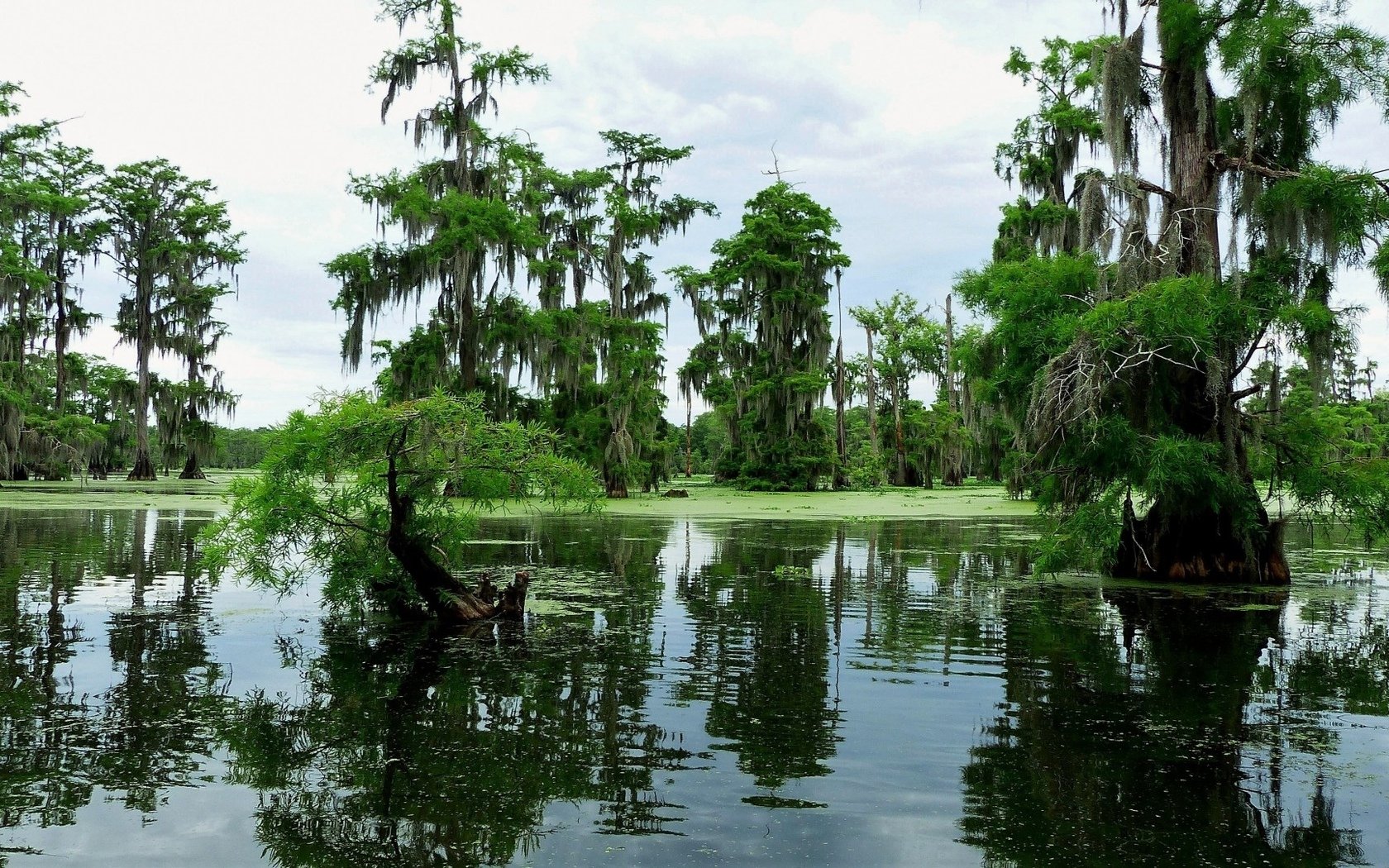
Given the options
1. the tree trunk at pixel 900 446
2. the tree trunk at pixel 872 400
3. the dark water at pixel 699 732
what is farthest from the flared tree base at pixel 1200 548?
the tree trunk at pixel 900 446

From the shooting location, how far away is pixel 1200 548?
12.8m

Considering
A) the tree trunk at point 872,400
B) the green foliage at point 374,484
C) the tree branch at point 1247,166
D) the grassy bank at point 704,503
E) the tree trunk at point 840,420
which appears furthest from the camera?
the tree trunk at point 872,400

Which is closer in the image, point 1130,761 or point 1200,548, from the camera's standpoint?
point 1130,761

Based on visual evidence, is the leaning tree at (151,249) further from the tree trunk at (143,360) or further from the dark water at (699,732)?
the dark water at (699,732)

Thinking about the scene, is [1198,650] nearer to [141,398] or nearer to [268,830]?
[268,830]

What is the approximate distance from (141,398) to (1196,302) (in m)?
39.8

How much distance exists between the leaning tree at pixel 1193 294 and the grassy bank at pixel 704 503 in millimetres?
11161

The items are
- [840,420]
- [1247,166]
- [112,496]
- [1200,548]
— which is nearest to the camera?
[1247,166]

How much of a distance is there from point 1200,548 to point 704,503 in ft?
64.4

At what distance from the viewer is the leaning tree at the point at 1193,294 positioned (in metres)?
11.3

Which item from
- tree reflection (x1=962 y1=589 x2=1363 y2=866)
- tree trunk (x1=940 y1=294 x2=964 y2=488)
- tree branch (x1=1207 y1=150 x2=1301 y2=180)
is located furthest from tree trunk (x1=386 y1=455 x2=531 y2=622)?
tree trunk (x1=940 y1=294 x2=964 y2=488)

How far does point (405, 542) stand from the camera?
9.41 metres

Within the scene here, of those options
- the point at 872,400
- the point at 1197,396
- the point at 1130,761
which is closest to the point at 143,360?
the point at 872,400

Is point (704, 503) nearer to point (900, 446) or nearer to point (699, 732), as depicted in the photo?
point (900, 446)
